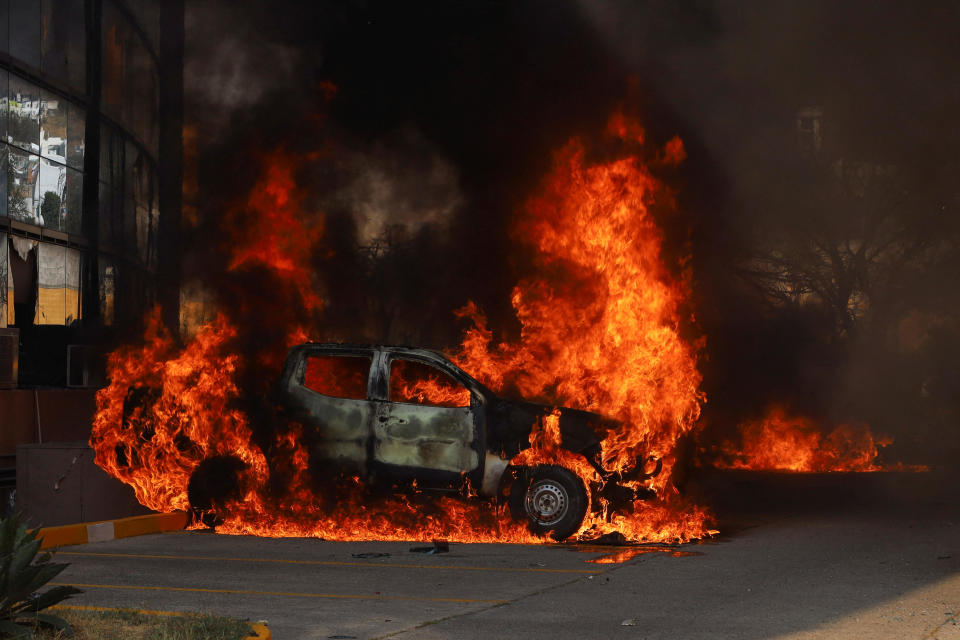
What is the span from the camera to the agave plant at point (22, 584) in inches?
236

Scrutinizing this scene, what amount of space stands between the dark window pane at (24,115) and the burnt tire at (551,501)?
12800 mm

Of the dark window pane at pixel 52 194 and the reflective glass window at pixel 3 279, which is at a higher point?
the dark window pane at pixel 52 194

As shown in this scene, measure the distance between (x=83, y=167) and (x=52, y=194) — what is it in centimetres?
169

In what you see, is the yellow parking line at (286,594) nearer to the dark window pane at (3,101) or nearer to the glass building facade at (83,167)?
the glass building facade at (83,167)

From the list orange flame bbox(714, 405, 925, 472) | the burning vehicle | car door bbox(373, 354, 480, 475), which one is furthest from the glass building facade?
orange flame bbox(714, 405, 925, 472)

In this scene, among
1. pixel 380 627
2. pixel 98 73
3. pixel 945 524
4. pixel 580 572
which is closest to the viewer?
pixel 380 627

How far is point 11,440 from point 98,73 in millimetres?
11305

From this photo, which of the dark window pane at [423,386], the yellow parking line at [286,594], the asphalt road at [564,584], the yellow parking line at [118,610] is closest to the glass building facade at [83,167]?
the dark window pane at [423,386]

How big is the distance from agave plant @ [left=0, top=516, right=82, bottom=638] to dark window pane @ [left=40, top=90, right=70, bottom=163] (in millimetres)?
15873

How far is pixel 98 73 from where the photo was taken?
23.2 m

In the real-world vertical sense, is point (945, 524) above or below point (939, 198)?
below

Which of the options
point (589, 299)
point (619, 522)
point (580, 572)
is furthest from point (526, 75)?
point (580, 572)

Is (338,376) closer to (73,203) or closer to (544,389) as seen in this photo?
(544,389)

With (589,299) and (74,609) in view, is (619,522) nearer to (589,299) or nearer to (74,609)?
(589,299)
